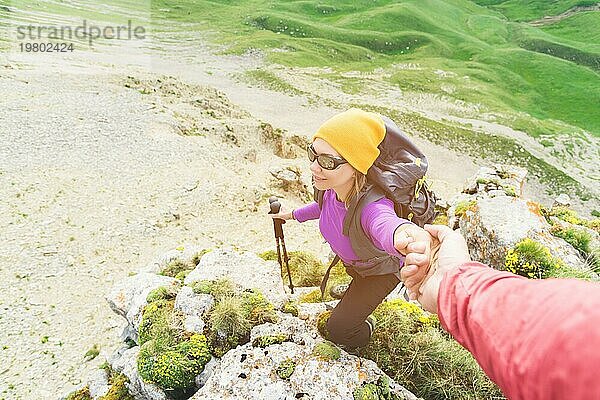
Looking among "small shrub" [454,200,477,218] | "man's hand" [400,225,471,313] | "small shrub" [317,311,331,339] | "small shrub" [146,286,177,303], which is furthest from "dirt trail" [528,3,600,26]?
"man's hand" [400,225,471,313]

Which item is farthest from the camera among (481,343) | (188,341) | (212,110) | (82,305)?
(212,110)

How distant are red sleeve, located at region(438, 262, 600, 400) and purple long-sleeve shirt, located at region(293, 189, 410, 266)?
1.52 meters

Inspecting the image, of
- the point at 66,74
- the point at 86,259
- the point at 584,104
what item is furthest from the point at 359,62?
the point at 86,259

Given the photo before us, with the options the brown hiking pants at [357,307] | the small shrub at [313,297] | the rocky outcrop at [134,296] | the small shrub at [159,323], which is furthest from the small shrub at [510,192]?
the small shrub at [159,323]

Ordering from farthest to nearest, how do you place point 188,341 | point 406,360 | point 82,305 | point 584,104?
1. point 584,104
2. point 82,305
3. point 188,341
4. point 406,360

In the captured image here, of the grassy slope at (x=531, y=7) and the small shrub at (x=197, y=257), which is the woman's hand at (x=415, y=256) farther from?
the grassy slope at (x=531, y=7)

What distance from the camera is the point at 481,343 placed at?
1761 millimetres

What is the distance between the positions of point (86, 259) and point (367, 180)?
632 inches

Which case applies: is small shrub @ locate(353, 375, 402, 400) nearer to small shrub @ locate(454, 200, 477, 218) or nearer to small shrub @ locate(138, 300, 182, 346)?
small shrub @ locate(138, 300, 182, 346)

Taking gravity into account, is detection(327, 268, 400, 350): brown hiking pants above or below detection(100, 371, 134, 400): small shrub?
above

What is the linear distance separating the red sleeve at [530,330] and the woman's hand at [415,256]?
67cm

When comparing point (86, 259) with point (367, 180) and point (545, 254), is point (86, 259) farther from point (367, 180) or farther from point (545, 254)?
point (545, 254)

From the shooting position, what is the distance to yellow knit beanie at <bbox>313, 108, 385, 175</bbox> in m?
4.59

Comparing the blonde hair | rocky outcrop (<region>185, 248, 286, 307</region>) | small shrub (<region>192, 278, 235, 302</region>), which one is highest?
the blonde hair
